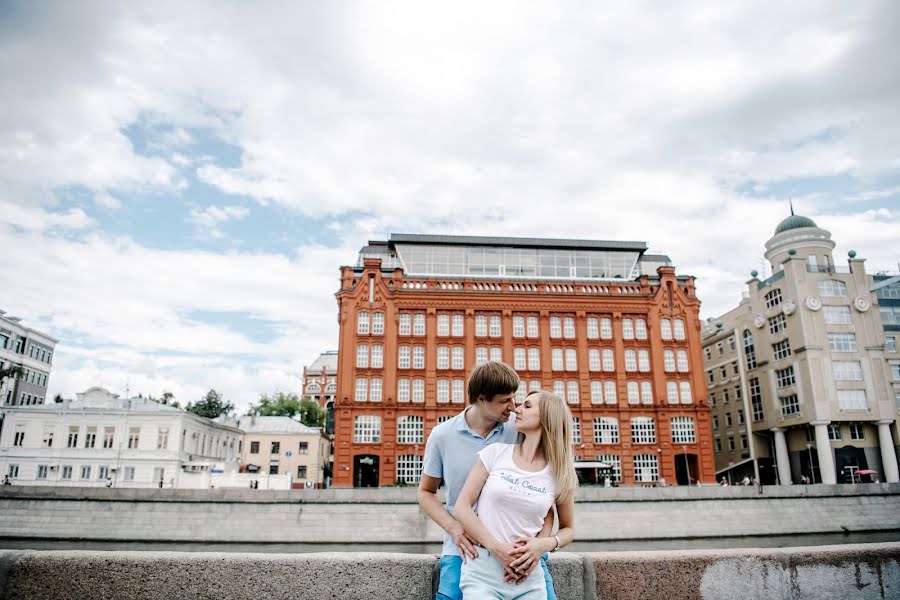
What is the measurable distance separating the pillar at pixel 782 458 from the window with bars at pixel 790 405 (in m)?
1.87

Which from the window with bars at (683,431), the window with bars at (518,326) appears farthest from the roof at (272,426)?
the window with bars at (683,431)

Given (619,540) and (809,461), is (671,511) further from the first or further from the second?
(809,461)

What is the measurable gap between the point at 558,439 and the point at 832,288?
2511 inches

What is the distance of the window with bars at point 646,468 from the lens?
176 feet

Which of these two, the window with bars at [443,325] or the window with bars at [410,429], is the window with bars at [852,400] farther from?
the window with bars at [410,429]

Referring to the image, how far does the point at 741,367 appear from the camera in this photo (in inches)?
2456

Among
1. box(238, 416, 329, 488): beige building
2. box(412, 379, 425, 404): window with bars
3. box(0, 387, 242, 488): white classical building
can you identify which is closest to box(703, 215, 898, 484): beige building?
box(412, 379, 425, 404): window with bars

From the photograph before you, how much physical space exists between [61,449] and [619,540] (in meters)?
46.6

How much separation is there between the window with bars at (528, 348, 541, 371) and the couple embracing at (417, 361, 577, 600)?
5251cm

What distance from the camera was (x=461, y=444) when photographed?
4.41 metres

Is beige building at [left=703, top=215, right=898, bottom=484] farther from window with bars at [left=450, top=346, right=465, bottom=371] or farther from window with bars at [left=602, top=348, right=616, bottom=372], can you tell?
window with bars at [left=450, top=346, right=465, bottom=371]

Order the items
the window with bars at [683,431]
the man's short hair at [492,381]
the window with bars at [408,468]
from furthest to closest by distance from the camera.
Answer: the window with bars at [683,431], the window with bars at [408,468], the man's short hair at [492,381]

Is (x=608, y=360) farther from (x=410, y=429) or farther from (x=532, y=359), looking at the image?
(x=410, y=429)

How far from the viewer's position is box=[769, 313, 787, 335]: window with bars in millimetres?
58156
